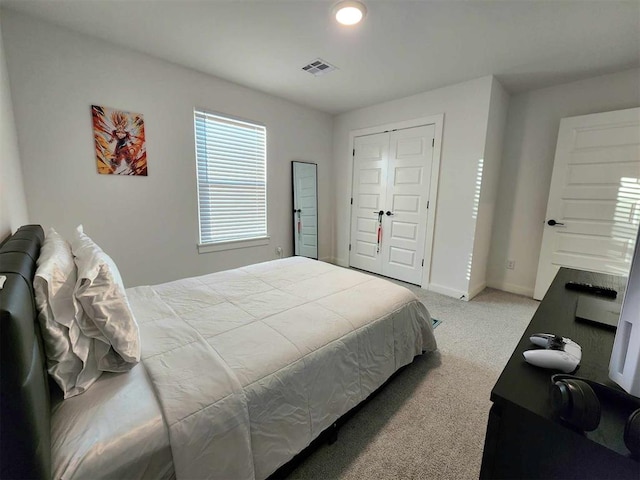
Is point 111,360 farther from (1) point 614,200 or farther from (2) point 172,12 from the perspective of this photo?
(1) point 614,200

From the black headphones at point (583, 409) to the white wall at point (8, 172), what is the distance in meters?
2.24

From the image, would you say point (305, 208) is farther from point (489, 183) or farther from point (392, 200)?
point (489, 183)

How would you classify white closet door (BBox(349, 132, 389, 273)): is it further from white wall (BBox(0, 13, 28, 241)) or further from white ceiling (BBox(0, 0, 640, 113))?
white wall (BBox(0, 13, 28, 241))

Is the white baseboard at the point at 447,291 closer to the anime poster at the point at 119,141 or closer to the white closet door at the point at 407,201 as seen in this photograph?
the white closet door at the point at 407,201

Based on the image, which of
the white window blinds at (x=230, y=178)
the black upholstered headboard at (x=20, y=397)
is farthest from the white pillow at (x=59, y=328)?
the white window blinds at (x=230, y=178)

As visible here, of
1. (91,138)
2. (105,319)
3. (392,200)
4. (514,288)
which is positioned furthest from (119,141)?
(514,288)

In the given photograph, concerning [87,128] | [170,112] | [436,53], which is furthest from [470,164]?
[87,128]

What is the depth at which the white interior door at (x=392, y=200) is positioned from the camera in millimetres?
3449

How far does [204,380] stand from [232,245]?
8.35 feet

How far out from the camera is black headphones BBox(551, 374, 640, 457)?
0.55 m

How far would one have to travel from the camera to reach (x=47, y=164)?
2.16m

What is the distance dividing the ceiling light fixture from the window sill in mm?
2485

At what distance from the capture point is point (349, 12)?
1.84 m

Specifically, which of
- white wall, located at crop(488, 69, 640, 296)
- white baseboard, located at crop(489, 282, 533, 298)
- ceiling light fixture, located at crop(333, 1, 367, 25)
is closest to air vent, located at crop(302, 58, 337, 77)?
ceiling light fixture, located at crop(333, 1, 367, 25)
